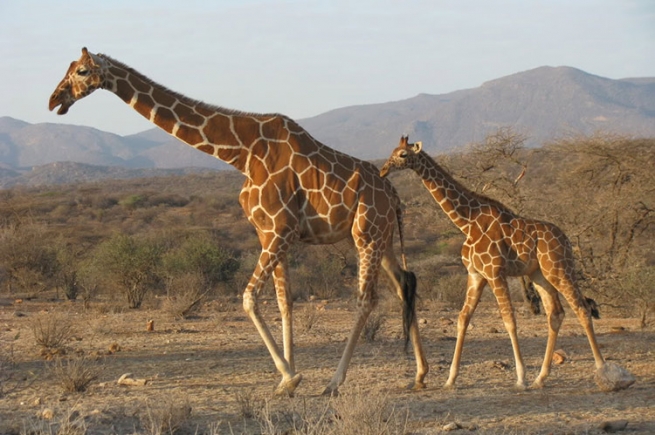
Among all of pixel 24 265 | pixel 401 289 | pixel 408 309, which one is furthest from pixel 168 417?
pixel 24 265

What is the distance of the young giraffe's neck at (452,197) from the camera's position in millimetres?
10227

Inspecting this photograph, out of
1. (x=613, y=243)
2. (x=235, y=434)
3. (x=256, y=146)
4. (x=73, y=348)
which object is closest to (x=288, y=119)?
(x=256, y=146)

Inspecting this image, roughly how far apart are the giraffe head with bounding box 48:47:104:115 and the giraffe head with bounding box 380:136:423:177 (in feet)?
11.0

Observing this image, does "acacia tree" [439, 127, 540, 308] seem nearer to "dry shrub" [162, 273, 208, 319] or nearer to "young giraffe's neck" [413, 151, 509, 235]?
"dry shrub" [162, 273, 208, 319]

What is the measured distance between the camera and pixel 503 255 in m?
9.86

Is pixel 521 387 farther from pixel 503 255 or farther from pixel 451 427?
pixel 451 427

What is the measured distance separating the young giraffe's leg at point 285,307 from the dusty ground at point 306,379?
476mm

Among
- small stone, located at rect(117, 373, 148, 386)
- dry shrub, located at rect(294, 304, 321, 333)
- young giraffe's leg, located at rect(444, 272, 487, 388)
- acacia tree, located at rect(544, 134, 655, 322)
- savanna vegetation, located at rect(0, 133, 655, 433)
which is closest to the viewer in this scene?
young giraffe's leg, located at rect(444, 272, 487, 388)

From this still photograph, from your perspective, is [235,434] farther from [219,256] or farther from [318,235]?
[219,256]

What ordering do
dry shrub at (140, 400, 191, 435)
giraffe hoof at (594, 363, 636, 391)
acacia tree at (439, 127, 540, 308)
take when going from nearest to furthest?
dry shrub at (140, 400, 191, 435)
giraffe hoof at (594, 363, 636, 391)
acacia tree at (439, 127, 540, 308)

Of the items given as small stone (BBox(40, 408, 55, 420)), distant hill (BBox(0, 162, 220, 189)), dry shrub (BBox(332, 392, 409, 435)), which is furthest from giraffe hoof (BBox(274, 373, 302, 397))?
distant hill (BBox(0, 162, 220, 189))

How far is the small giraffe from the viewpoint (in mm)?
9266

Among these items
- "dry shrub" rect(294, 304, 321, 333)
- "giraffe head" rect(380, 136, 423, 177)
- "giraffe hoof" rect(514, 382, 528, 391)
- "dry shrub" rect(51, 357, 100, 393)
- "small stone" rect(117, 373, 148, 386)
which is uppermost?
"giraffe head" rect(380, 136, 423, 177)

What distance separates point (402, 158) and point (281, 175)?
1.57m
